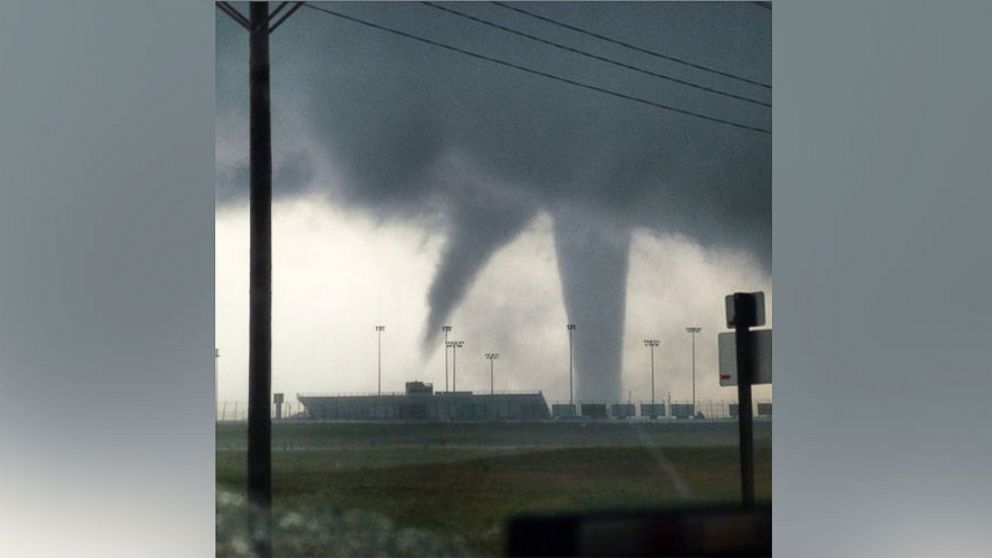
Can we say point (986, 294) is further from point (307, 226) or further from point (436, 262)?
point (307, 226)

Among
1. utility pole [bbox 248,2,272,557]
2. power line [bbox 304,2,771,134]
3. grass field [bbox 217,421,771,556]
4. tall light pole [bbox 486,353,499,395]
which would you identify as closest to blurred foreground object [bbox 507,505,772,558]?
grass field [bbox 217,421,771,556]

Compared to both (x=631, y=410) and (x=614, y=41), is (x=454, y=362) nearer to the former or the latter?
(x=631, y=410)

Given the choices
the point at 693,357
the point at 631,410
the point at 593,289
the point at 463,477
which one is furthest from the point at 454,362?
the point at 693,357

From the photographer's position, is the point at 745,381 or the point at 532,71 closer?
the point at 745,381

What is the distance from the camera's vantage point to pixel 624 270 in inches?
255

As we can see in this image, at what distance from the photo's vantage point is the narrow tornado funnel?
643 cm

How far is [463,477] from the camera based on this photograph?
6434 mm

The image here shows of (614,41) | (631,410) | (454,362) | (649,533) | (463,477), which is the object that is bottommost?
(649,533)

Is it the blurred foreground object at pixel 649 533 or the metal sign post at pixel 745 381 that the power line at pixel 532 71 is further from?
the blurred foreground object at pixel 649 533

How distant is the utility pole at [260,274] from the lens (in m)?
6.39

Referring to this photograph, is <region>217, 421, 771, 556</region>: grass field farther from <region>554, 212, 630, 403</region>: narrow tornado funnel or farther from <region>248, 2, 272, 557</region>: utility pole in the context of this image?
<region>554, 212, 630, 403</region>: narrow tornado funnel

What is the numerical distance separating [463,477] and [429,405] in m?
0.36

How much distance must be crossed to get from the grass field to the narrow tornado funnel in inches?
10.6

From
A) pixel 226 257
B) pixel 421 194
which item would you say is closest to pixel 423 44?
pixel 421 194
